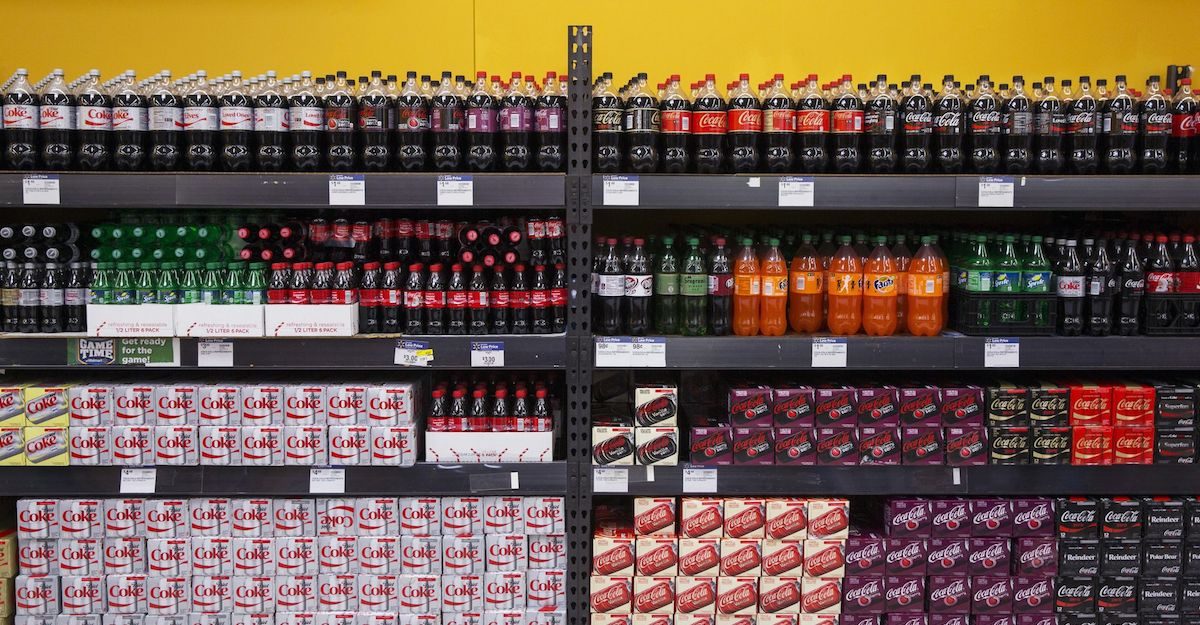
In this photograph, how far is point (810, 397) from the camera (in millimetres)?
3102

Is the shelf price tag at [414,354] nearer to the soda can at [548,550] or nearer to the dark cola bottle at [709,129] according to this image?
the soda can at [548,550]

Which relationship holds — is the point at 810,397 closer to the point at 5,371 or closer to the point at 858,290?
the point at 858,290

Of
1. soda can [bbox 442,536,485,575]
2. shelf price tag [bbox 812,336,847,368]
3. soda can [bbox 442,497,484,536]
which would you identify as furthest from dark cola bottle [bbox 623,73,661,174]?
soda can [bbox 442,536,485,575]

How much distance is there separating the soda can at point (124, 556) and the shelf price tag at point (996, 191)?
3.00 metres

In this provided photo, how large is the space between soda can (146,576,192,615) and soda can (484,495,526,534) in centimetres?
104

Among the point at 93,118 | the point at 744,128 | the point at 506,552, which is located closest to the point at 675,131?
the point at 744,128

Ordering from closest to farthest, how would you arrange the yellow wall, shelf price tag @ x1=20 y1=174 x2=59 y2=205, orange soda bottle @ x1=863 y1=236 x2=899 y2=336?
shelf price tag @ x1=20 y1=174 x2=59 y2=205 < orange soda bottle @ x1=863 y1=236 x2=899 y2=336 < the yellow wall

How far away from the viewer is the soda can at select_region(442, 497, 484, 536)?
10.2 ft

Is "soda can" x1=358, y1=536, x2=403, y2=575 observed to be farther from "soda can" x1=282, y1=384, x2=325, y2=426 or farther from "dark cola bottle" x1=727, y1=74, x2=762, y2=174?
"dark cola bottle" x1=727, y1=74, x2=762, y2=174

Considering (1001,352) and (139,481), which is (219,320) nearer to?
(139,481)

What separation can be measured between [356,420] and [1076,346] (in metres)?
2.39

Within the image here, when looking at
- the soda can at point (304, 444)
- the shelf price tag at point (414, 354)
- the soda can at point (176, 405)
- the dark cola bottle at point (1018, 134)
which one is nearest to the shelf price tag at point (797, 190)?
the dark cola bottle at point (1018, 134)

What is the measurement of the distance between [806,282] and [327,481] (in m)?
1.74

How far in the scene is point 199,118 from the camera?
9.64 feet
